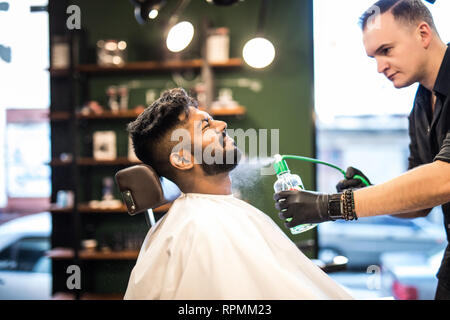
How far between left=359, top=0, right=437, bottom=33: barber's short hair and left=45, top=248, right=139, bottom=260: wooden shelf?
8.27 feet

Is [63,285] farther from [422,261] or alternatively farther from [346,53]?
[422,261]

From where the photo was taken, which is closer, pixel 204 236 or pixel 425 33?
pixel 204 236

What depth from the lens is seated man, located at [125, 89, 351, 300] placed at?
3.75ft

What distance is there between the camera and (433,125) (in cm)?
153

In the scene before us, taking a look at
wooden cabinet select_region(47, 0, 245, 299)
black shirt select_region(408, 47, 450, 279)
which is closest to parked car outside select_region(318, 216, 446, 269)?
wooden cabinet select_region(47, 0, 245, 299)

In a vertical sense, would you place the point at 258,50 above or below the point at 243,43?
below

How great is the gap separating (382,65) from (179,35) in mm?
1332

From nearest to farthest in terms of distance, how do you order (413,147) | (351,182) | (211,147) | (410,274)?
(211,147) < (351,182) < (413,147) < (410,274)

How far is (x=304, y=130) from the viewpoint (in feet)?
11.1

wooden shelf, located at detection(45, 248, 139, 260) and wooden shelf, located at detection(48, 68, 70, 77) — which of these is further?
wooden shelf, located at detection(48, 68, 70, 77)

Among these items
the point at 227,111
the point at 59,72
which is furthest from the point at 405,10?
the point at 59,72

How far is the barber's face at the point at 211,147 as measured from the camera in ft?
4.93

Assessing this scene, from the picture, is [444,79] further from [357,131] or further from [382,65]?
[357,131]

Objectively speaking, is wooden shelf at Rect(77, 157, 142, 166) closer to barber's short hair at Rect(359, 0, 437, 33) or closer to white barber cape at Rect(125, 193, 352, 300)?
white barber cape at Rect(125, 193, 352, 300)
